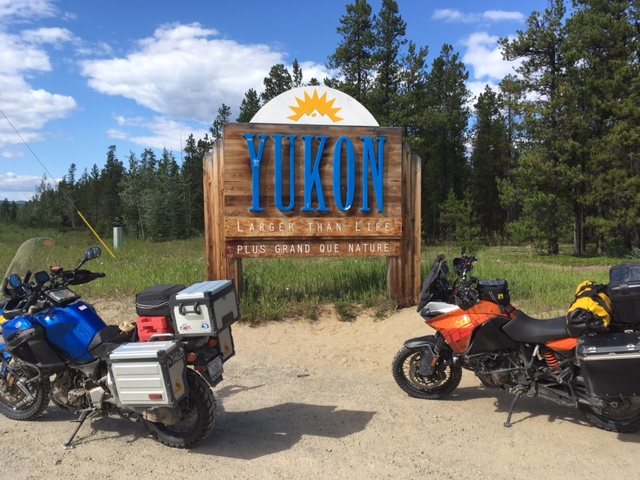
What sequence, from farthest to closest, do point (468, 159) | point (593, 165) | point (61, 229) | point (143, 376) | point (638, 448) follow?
1. point (61, 229)
2. point (468, 159)
3. point (593, 165)
4. point (638, 448)
5. point (143, 376)

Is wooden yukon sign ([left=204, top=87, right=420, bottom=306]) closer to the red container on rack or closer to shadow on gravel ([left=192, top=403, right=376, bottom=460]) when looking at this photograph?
shadow on gravel ([left=192, top=403, right=376, bottom=460])

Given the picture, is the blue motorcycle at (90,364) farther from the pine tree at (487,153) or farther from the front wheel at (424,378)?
the pine tree at (487,153)

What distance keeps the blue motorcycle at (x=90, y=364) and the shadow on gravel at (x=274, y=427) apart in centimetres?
28

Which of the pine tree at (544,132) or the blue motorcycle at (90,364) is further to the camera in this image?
the pine tree at (544,132)

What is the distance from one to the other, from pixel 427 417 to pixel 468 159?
4249 cm

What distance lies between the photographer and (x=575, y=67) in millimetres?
23906

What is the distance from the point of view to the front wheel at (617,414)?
3.97 meters

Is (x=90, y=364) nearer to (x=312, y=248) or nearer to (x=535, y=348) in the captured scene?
(x=535, y=348)

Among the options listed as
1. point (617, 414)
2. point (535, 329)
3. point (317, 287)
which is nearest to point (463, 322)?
point (535, 329)

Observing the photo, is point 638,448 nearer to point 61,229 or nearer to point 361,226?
point 361,226

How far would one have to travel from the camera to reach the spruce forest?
2288cm

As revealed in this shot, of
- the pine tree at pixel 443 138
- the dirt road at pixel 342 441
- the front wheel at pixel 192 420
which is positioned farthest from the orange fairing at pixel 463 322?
the pine tree at pixel 443 138

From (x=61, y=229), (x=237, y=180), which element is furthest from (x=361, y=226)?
(x=61, y=229)

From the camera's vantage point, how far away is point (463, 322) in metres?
4.52
